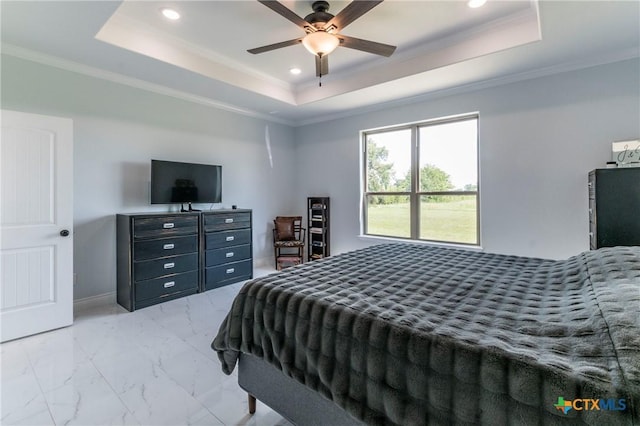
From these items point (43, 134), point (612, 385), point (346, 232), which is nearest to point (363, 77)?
point (346, 232)

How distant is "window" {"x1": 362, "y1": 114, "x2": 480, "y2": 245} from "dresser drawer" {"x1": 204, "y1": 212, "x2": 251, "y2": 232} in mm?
1998

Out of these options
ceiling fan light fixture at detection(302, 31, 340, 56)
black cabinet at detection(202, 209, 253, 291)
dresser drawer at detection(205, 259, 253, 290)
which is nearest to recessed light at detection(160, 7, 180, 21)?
ceiling fan light fixture at detection(302, 31, 340, 56)

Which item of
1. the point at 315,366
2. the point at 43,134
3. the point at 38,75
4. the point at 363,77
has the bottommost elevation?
the point at 315,366

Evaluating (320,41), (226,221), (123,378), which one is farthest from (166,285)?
(320,41)

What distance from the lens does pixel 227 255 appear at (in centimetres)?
428

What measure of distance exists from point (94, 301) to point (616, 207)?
545 cm

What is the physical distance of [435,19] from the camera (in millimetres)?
2834

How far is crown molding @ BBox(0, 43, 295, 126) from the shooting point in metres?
2.94

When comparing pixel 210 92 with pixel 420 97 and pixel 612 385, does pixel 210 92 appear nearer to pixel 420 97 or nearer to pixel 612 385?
pixel 420 97

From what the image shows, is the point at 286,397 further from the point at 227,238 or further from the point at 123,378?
the point at 227,238

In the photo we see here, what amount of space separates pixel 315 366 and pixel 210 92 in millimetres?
3931

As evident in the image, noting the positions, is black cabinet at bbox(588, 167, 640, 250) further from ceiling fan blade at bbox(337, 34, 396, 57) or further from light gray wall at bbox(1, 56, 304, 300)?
light gray wall at bbox(1, 56, 304, 300)

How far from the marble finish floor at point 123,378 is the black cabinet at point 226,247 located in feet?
3.41

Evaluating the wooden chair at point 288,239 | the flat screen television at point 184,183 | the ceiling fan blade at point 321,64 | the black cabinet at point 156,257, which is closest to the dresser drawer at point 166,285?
the black cabinet at point 156,257
